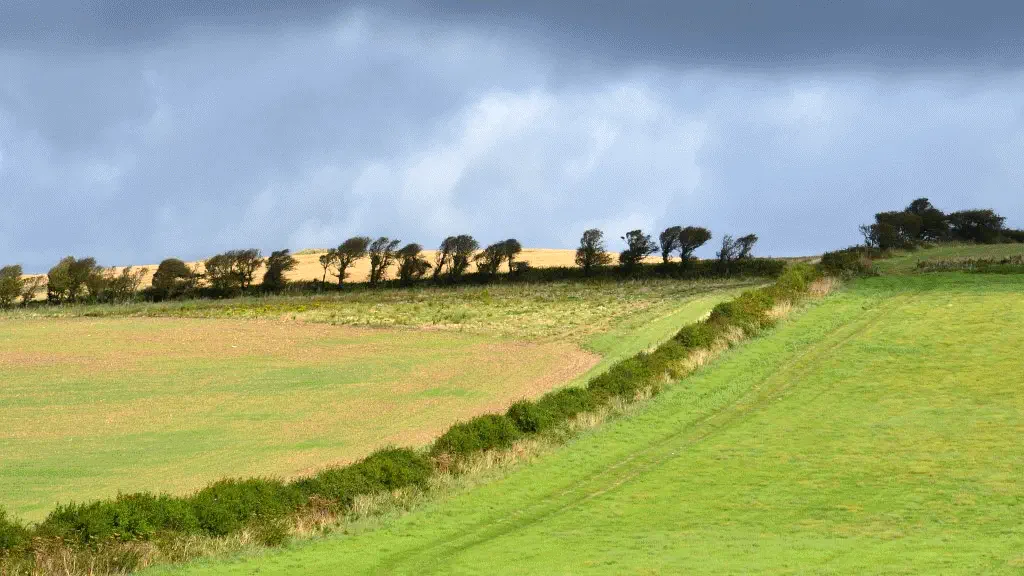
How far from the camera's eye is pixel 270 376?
4662 cm

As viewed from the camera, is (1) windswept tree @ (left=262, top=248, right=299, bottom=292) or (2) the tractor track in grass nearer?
(2) the tractor track in grass

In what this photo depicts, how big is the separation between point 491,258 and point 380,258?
11.5m

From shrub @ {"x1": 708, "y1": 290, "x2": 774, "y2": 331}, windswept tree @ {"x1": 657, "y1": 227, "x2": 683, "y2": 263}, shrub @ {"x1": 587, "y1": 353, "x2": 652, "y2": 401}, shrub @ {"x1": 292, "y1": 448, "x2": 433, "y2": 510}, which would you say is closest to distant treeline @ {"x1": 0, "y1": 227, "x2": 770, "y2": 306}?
windswept tree @ {"x1": 657, "y1": 227, "x2": 683, "y2": 263}

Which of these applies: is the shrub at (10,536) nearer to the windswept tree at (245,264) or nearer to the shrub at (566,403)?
the shrub at (566,403)

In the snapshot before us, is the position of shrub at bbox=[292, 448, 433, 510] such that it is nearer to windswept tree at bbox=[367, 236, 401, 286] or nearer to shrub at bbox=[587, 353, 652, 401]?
shrub at bbox=[587, 353, 652, 401]

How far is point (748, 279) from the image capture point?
260 ft

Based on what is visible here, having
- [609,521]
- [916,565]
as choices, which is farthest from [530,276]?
[916,565]

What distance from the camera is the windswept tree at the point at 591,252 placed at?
311ft

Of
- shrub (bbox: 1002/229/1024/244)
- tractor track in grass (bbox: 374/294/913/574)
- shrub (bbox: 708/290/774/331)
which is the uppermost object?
shrub (bbox: 1002/229/1024/244)

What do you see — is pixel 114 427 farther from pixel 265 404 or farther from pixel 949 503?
pixel 949 503

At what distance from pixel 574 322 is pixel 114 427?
27.2m

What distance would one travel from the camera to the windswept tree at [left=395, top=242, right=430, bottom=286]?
96.1 meters

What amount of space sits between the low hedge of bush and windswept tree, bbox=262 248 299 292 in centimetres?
6074

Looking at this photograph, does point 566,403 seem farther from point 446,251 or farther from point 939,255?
point 446,251
